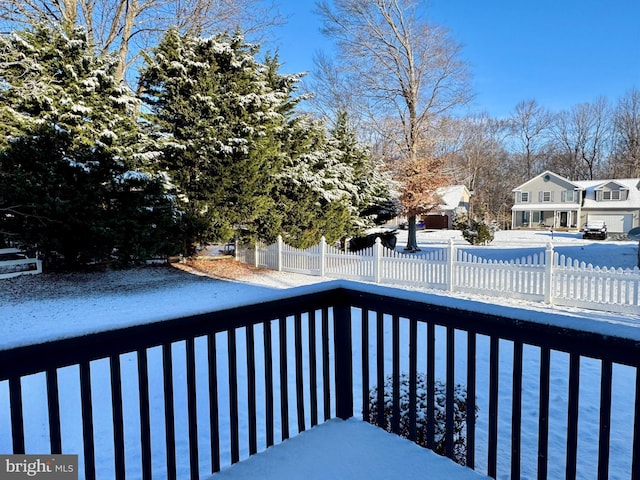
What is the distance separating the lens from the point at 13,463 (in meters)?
1.56

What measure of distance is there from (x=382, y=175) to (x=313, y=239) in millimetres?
5914

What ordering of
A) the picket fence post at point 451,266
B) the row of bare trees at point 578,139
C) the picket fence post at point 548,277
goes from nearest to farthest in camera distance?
the picket fence post at point 548,277
the picket fence post at point 451,266
the row of bare trees at point 578,139

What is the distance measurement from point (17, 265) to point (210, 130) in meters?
5.71

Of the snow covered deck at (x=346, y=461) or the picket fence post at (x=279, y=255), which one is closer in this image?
the snow covered deck at (x=346, y=461)

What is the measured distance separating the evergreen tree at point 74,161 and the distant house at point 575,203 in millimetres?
31839

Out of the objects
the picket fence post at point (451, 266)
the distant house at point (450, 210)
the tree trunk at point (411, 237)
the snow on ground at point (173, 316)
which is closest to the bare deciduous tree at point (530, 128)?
the distant house at point (450, 210)

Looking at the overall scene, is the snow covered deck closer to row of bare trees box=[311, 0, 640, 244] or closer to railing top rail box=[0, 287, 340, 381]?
railing top rail box=[0, 287, 340, 381]

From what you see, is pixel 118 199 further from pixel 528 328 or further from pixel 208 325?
pixel 528 328

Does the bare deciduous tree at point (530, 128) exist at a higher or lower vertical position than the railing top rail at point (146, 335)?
higher

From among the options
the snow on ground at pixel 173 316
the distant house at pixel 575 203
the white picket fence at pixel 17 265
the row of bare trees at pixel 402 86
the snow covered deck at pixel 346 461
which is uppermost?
the row of bare trees at pixel 402 86

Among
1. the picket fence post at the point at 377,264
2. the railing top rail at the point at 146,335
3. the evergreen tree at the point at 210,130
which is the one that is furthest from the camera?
the evergreen tree at the point at 210,130

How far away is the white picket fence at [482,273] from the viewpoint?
6.59 m

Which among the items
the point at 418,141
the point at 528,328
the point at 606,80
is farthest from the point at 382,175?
the point at 606,80

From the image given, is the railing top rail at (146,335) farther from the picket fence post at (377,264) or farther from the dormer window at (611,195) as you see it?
the dormer window at (611,195)
